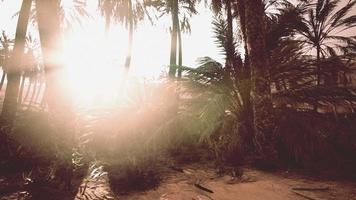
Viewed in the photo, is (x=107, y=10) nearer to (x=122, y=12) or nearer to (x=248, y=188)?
(x=122, y=12)

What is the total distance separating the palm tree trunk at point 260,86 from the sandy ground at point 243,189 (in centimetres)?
60

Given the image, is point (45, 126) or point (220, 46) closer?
point (45, 126)

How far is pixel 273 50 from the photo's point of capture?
22.2ft

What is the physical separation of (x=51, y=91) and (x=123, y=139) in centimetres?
280

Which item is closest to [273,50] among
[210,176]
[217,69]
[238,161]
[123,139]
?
[217,69]

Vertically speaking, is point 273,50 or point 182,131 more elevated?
point 273,50

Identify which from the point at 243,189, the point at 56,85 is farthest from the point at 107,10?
the point at 243,189

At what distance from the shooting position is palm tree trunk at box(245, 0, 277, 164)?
548cm

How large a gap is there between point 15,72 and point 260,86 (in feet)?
25.2

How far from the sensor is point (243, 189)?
435 cm

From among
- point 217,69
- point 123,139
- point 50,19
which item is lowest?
point 123,139

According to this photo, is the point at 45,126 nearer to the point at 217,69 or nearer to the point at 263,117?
the point at 217,69

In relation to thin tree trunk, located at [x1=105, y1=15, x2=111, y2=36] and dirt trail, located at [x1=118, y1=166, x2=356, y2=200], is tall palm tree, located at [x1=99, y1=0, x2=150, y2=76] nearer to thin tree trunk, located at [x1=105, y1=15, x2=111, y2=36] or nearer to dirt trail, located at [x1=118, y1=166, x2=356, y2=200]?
thin tree trunk, located at [x1=105, y1=15, x2=111, y2=36]

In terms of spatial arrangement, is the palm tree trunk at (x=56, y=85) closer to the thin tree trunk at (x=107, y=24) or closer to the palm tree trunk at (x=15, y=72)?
the palm tree trunk at (x=15, y=72)
